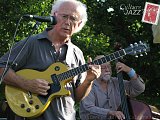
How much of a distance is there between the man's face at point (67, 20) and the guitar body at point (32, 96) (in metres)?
0.25

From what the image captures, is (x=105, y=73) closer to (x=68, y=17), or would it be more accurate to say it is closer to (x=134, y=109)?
(x=134, y=109)

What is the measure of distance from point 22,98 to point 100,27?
8624 mm

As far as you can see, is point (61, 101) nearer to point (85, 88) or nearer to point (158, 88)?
point (85, 88)

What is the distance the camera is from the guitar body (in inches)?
111

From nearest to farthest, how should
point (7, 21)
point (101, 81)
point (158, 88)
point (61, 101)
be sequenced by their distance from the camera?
point (61, 101) < point (101, 81) < point (7, 21) < point (158, 88)

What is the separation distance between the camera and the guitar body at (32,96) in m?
2.82

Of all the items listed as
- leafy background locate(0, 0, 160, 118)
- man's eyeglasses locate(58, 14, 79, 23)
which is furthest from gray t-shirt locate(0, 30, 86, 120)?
leafy background locate(0, 0, 160, 118)

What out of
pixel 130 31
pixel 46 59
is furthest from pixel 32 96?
pixel 130 31

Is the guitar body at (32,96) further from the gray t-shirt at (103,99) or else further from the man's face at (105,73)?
the man's face at (105,73)

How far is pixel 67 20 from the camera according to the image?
2930 millimetres

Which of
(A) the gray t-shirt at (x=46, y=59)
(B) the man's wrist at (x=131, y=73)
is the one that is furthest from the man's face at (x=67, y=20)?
(B) the man's wrist at (x=131, y=73)

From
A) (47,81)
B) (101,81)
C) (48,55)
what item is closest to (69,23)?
(48,55)

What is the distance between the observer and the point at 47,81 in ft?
9.50

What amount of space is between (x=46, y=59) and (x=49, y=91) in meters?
0.24
